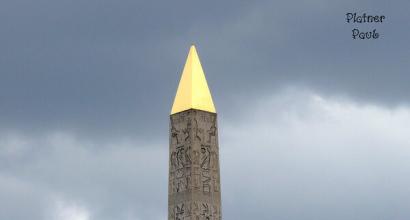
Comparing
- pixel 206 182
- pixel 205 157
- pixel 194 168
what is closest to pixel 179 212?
pixel 206 182

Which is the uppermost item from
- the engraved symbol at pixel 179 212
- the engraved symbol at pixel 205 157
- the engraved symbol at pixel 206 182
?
the engraved symbol at pixel 205 157

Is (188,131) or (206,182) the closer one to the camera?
(206,182)

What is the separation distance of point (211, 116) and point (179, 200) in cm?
397

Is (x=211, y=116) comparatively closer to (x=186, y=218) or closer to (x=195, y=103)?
Result: (x=195, y=103)

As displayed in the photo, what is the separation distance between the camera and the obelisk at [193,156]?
2274 inches

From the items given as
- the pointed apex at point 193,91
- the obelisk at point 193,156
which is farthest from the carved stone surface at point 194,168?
the pointed apex at point 193,91

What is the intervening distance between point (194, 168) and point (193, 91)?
3614mm

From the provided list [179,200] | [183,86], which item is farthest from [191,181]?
[183,86]

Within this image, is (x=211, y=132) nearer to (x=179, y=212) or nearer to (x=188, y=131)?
(x=188, y=131)

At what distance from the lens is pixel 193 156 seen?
190 ft

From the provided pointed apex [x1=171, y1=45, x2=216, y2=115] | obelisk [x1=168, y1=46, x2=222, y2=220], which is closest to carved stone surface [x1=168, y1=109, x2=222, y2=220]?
obelisk [x1=168, y1=46, x2=222, y2=220]

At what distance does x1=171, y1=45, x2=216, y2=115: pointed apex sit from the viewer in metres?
59.3

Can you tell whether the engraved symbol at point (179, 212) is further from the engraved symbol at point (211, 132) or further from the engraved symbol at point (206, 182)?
the engraved symbol at point (211, 132)

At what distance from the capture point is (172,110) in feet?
197
